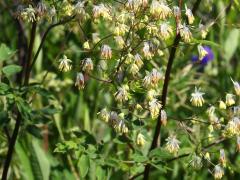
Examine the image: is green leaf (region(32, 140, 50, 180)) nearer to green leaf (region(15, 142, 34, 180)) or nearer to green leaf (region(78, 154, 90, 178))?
green leaf (region(15, 142, 34, 180))

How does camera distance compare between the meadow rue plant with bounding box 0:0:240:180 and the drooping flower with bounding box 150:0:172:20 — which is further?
the meadow rue plant with bounding box 0:0:240:180

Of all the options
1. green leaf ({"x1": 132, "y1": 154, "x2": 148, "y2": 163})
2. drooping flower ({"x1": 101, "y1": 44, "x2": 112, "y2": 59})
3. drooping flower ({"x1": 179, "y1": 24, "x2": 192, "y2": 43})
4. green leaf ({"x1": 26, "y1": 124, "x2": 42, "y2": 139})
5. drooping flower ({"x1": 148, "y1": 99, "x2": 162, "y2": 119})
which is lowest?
green leaf ({"x1": 132, "y1": 154, "x2": 148, "y2": 163})

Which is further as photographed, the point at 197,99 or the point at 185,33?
the point at 197,99

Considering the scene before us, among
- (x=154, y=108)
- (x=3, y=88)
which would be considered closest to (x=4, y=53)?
(x=3, y=88)

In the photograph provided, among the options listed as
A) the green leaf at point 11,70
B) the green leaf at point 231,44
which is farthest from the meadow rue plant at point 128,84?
the green leaf at point 231,44

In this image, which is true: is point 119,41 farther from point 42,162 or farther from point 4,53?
point 42,162

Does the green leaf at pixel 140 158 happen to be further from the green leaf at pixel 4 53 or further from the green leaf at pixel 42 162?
the green leaf at pixel 42 162

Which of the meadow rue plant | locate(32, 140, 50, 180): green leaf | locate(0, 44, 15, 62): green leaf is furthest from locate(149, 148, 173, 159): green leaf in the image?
locate(32, 140, 50, 180): green leaf

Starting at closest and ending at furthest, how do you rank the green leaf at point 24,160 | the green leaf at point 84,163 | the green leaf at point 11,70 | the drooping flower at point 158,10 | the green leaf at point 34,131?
the drooping flower at point 158,10
the green leaf at point 84,163
the green leaf at point 11,70
the green leaf at point 34,131
the green leaf at point 24,160
